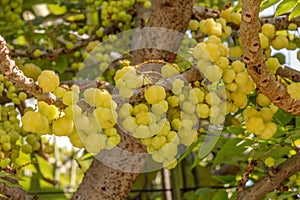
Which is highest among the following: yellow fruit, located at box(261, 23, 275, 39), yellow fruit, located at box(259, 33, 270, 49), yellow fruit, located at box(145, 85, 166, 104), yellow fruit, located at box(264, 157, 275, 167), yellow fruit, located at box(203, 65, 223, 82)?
yellow fruit, located at box(261, 23, 275, 39)

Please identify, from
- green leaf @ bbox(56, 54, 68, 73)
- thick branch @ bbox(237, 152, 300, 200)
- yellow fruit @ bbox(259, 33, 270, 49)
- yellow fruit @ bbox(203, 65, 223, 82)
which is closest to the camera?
yellow fruit @ bbox(203, 65, 223, 82)

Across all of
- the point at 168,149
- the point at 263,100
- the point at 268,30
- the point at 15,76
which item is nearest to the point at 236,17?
the point at 268,30

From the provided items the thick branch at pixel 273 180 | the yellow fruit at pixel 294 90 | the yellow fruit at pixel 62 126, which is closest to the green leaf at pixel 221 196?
the thick branch at pixel 273 180

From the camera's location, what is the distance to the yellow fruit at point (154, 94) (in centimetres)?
69

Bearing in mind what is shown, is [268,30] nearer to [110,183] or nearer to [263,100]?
[263,100]

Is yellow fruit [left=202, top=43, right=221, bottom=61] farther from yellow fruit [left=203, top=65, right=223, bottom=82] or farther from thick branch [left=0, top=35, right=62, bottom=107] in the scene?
thick branch [left=0, top=35, right=62, bottom=107]

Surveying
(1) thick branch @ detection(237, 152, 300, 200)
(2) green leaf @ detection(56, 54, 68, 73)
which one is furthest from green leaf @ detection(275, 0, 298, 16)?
(2) green leaf @ detection(56, 54, 68, 73)

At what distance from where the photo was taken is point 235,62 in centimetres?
76

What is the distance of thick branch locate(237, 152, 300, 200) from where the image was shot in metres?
0.97

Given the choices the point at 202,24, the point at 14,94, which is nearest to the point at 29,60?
the point at 14,94

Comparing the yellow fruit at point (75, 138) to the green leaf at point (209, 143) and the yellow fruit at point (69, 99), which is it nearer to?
the yellow fruit at point (69, 99)

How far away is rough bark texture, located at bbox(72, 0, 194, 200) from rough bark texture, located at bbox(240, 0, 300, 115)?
312mm

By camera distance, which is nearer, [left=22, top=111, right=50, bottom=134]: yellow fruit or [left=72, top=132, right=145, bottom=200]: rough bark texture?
[left=22, top=111, right=50, bottom=134]: yellow fruit

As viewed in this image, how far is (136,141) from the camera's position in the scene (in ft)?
3.36
